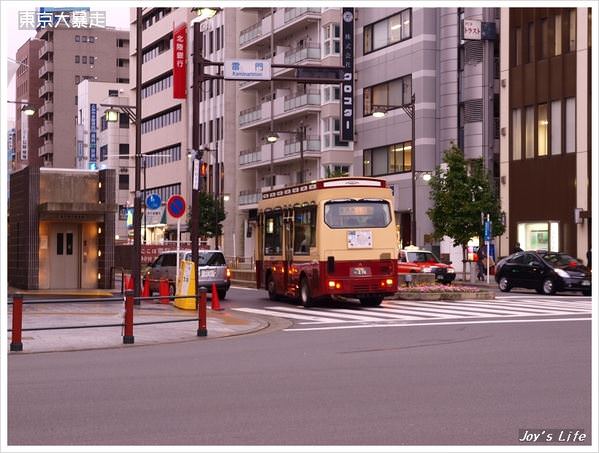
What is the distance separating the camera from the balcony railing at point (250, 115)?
75.6 metres

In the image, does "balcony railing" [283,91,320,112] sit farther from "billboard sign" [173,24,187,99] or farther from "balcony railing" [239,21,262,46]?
"balcony railing" [239,21,262,46]

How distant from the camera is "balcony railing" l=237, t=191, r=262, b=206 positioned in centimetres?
7644

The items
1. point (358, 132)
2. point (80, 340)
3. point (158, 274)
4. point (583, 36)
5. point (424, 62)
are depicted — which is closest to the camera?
point (80, 340)

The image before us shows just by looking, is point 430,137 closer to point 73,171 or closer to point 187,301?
point 73,171

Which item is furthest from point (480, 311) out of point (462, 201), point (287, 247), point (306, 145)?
point (306, 145)

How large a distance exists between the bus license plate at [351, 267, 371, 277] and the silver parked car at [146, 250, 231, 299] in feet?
24.5

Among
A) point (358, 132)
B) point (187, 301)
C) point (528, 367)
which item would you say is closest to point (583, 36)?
Result: point (358, 132)

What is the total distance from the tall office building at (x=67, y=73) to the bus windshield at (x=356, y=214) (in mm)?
106251

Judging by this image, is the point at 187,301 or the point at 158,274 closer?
the point at 187,301

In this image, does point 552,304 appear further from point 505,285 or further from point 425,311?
point 505,285

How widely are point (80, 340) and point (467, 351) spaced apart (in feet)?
22.7

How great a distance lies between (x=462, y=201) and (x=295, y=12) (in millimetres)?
28316

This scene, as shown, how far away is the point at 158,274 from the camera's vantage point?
3503 centimetres

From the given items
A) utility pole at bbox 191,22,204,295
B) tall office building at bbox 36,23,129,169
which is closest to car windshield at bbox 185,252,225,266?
utility pole at bbox 191,22,204,295
